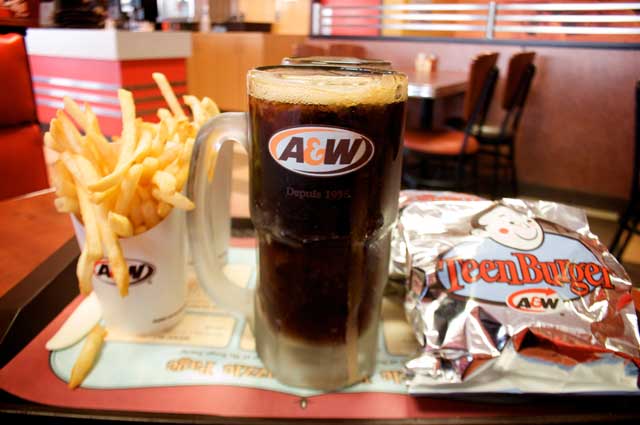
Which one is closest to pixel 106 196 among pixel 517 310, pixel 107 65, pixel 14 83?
pixel 517 310

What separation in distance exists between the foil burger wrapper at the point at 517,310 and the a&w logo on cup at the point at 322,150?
0.71 feet

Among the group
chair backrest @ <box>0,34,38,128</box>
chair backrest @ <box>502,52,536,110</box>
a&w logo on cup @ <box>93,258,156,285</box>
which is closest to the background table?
chair backrest @ <box>502,52,536,110</box>

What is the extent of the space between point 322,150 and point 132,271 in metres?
0.34

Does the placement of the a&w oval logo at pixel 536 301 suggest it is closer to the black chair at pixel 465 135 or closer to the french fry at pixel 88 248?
the french fry at pixel 88 248

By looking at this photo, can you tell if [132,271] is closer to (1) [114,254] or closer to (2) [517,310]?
(1) [114,254]

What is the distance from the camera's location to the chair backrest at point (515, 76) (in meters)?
2.87

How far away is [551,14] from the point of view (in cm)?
359

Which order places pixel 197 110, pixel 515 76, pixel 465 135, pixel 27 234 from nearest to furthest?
1. pixel 197 110
2. pixel 27 234
3. pixel 465 135
4. pixel 515 76

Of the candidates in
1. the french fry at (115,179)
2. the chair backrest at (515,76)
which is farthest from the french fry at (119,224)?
the chair backrest at (515,76)

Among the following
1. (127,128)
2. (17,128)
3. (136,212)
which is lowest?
(17,128)

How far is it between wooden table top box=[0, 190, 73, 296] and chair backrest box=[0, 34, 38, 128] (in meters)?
0.62

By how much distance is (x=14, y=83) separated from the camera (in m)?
1.60

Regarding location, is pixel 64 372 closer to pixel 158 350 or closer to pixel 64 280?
pixel 158 350

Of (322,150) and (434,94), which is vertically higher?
(322,150)
